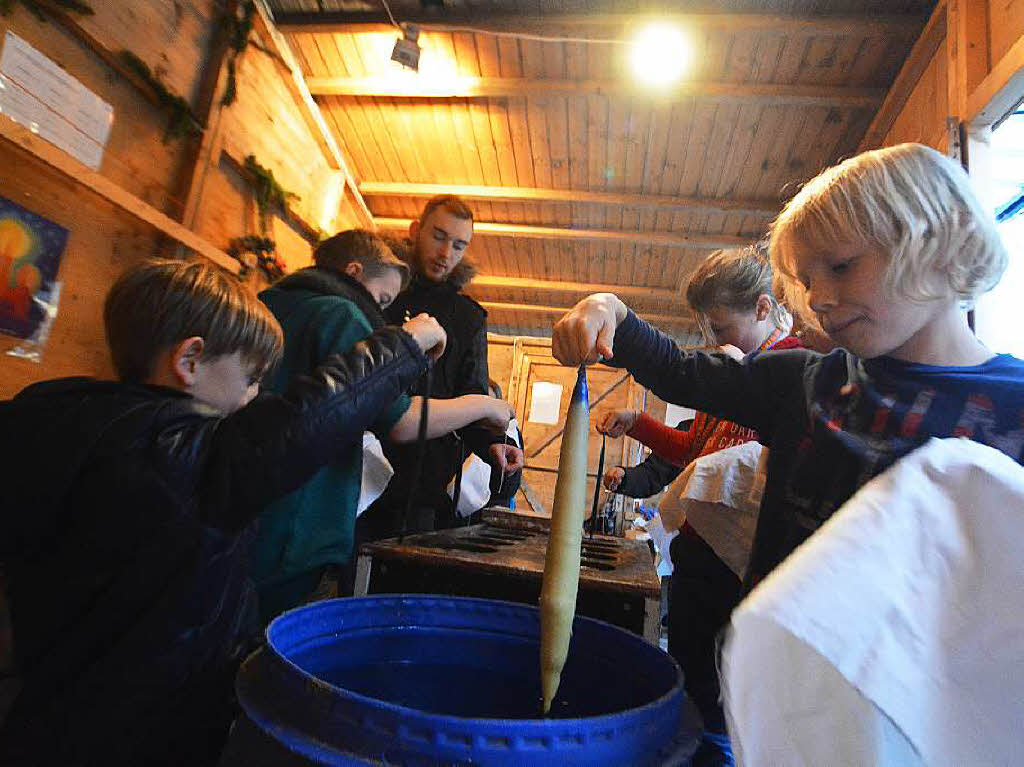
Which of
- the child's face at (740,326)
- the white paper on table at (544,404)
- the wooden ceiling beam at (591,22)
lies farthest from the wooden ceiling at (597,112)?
the child's face at (740,326)

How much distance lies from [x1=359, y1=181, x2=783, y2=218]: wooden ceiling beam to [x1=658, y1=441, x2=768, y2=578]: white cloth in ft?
13.3

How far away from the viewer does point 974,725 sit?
1.33 feet

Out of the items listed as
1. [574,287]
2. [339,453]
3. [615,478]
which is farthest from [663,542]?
[574,287]

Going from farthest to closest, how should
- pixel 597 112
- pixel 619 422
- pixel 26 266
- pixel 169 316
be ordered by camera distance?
pixel 597 112
pixel 619 422
pixel 26 266
pixel 169 316

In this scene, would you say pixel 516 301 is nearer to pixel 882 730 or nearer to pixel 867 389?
pixel 867 389

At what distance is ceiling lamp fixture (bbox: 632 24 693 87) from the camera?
3.77 metres

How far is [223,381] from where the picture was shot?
47.8 inches

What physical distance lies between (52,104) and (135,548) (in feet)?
8.04

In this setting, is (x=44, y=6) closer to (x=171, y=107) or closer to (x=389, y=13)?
(x=171, y=107)

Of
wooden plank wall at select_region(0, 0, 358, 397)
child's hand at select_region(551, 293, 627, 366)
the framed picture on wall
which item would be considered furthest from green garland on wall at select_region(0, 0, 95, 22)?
child's hand at select_region(551, 293, 627, 366)

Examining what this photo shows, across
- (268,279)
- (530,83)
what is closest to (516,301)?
(530,83)

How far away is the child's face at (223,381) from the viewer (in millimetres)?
1181

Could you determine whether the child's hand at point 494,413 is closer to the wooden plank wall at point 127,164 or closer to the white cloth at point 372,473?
Result: the white cloth at point 372,473

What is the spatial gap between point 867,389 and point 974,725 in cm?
72
